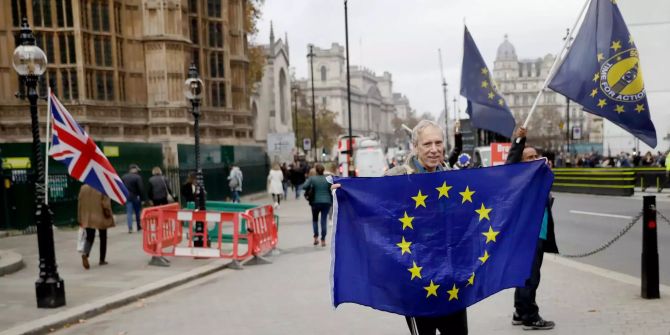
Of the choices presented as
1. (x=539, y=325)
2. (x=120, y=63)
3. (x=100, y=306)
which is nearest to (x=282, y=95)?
(x=120, y=63)

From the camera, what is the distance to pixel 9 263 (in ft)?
34.3

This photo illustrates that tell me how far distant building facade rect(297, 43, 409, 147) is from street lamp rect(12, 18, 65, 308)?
121683 mm

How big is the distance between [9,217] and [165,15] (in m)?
12.6

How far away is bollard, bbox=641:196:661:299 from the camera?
6.95m

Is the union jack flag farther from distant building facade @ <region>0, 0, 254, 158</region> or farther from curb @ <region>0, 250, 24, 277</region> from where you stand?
distant building facade @ <region>0, 0, 254, 158</region>

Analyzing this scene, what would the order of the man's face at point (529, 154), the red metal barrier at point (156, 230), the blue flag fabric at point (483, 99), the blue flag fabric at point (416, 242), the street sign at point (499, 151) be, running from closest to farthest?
the blue flag fabric at point (416, 242) → the man's face at point (529, 154) → the blue flag fabric at point (483, 99) → the red metal barrier at point (156, 230) → the street sign at point (499, 151)

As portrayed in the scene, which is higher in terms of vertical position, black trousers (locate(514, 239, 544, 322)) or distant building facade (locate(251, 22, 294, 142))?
distant building facade (locate(251, 22, 294, 142))

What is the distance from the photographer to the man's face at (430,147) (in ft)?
12.9

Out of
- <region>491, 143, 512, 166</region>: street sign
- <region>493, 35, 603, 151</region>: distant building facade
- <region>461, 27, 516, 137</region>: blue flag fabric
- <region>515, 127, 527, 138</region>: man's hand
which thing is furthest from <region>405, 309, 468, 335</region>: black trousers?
<region>493, 35, 603, 151</region>: distant building facade

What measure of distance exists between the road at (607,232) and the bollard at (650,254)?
1.26 meters

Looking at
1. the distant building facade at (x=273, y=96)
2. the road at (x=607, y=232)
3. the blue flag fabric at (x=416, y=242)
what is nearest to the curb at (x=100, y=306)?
the blue flag fabric at (x=416, y=242)

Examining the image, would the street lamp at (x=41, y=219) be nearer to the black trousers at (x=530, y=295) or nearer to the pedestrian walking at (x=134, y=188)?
the black trousers at (x=530, y=295)

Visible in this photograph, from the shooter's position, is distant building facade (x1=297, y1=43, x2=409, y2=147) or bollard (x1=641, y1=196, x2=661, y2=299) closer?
bollard (x1=641, y1=196, x2=661, y2=299)

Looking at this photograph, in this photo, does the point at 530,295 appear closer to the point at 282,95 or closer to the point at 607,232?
the point at 607,232
